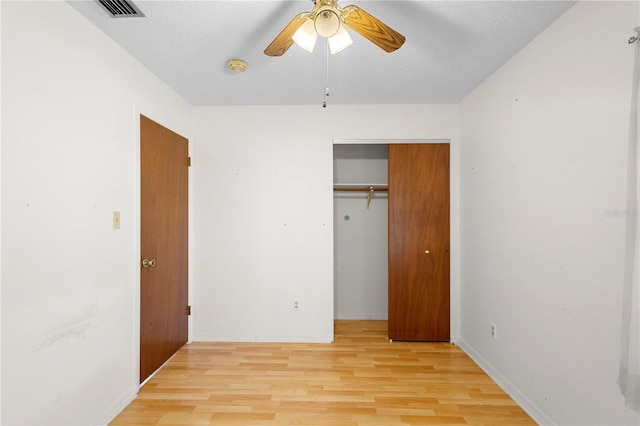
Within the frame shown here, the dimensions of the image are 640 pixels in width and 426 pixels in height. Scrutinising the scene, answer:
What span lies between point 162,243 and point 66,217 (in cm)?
97

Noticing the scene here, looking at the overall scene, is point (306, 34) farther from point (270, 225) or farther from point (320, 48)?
point (270, 225)

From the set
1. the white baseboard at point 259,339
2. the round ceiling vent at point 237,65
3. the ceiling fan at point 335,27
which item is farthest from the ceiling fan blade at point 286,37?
the white baseboard at point 259,339

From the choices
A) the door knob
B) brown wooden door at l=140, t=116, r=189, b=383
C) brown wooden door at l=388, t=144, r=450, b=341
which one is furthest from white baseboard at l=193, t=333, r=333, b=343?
the door knob

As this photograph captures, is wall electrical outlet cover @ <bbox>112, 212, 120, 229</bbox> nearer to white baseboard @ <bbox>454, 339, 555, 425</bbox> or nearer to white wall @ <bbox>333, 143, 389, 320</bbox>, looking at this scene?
white wall @ <bbox>333, 143, 389, 320</bbox>

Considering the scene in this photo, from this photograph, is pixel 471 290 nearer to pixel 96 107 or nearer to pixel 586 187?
pixel 586 187

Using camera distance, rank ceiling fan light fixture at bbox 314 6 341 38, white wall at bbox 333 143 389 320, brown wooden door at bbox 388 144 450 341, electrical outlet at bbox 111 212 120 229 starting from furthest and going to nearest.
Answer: white wall at bbox 333 143 389 320, brown wooden door at bbox 388 144 450 341, electrical outlet at bbox 111 212 120 229, ceiling fan light fixture at bbox 314 6 341 38

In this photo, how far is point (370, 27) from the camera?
4.52ft

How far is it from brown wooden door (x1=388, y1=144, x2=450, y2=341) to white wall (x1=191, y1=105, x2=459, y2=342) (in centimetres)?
68

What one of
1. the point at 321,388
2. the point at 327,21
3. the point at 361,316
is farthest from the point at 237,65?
the point at 361,316

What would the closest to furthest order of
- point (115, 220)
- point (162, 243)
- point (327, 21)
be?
point (327, 21)
point (115, 220)
point (162, 243)

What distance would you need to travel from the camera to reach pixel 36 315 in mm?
1435

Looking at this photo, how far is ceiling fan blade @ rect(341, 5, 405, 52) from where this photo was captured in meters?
1.32

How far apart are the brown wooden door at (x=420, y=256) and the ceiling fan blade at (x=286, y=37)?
1.85 meters

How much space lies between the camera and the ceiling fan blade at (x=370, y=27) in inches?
51.9
